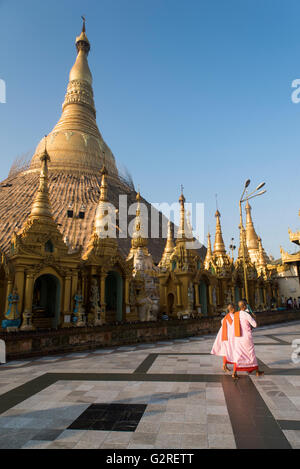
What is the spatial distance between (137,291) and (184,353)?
34.4ft

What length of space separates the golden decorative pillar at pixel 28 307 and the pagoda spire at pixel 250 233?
37367mm

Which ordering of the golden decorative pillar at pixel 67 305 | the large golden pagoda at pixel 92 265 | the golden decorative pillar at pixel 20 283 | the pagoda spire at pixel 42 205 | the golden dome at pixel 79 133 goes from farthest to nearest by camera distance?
the golden dome at pixel 79 133
the pagoda spire at pixel 42 205
the golden decorative pillar at pixel 67 305
the large golden pagoda at pixel 92 265
the golden decorative pillar at pixel 20 283

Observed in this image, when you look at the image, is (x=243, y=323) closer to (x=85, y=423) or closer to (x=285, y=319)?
(x=85, y=423)

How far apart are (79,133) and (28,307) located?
44.3 metres

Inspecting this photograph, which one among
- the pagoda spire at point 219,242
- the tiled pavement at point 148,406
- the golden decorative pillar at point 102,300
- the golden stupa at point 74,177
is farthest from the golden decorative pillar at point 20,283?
the pagoda spire at point 219,242

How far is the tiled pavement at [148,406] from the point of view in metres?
3.81

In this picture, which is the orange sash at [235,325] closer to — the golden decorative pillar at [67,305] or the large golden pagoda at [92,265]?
the large golden pagoda at [92,265]

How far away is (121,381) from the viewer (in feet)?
22.5

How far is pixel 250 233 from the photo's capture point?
46344 millimetres

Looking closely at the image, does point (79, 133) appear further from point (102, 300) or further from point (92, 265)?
point (102, 300)

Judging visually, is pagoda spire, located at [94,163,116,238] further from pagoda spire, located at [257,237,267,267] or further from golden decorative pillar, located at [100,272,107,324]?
pagoda spire, located at [257,237,267,267]

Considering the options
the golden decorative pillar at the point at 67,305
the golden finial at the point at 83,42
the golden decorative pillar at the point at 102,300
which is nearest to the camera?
the golden decorative pillar at the point at 67,305
